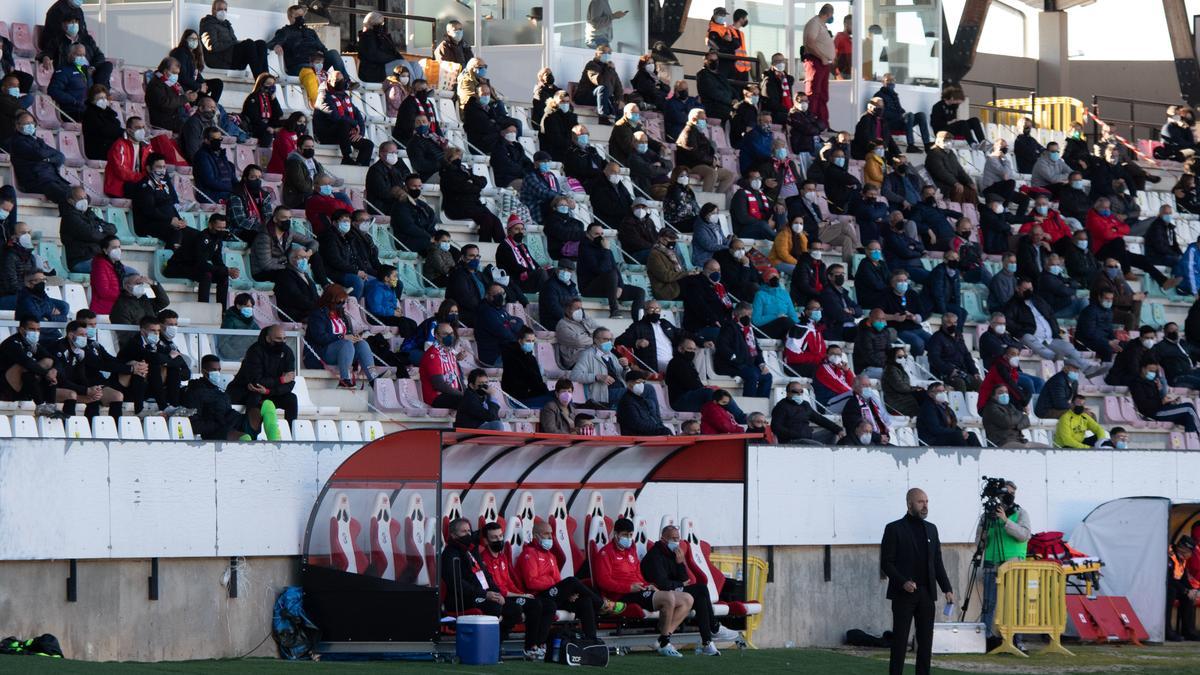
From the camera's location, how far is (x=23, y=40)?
77.9ft

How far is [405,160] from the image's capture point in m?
25.0

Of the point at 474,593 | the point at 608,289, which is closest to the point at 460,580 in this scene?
the point at 474,593

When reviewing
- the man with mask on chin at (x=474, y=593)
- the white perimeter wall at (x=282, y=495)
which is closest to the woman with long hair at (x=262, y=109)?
the white perimeter wall at (x=282, y=495)

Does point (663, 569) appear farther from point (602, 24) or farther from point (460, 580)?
point (602, 24)

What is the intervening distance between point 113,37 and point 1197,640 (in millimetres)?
13687

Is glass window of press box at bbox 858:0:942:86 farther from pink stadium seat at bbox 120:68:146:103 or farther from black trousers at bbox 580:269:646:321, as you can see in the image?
pink stadium seat at bbox 120:68:146:103

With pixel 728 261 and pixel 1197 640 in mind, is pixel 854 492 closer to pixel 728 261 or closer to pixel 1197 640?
pixel 1197 640

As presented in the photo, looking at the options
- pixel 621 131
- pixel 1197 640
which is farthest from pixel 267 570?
pixel 621 131

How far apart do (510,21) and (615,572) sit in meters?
13.5

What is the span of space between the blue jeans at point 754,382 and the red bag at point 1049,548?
141 inches

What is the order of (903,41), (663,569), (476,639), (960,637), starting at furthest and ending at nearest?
1. (903,41)
2. (960,637)
3. (663,569)
4. (476,639)

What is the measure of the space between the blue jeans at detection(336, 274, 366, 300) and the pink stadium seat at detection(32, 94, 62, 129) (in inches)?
130

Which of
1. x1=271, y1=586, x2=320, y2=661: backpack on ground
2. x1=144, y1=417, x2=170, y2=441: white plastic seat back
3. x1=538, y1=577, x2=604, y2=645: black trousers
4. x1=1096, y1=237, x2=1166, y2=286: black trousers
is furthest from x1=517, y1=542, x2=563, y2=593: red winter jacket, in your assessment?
x1=1096, y1=237, x2=1166, y2=286: black trousers

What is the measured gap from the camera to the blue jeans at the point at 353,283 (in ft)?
71.6
